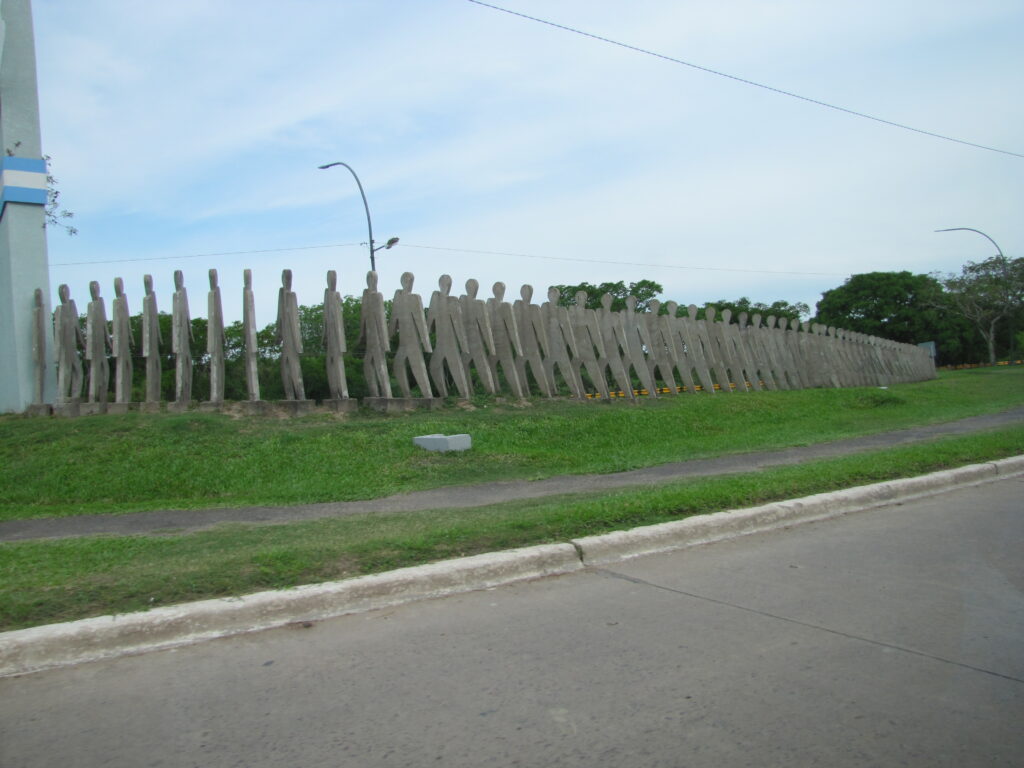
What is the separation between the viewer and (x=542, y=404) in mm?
14180

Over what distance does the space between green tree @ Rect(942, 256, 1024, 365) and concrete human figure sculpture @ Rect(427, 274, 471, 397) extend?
2156 inches

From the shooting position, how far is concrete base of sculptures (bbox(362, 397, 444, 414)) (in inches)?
492

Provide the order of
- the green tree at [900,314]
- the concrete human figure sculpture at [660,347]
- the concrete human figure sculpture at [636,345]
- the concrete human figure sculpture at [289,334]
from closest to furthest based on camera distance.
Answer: the concrete human figure sculpture at [289,334] < the concrete human figure sculpture at [636,345] < the concrete human figure sculpture at [660,347] < the green tree at [900,314]

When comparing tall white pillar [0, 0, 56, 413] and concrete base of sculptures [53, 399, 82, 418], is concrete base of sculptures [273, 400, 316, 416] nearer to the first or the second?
concrete base of sculptures [53, 399, 82, 418]

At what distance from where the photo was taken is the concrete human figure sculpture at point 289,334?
12.1 metres

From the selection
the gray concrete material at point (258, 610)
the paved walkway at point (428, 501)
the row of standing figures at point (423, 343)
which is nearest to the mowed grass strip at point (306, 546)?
the gray concrete material at point (258, 610)

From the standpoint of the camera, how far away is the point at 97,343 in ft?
43.7

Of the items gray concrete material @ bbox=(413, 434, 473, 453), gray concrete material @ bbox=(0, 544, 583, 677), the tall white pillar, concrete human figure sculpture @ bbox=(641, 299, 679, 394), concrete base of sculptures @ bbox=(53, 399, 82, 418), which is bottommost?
gray concrete material @ bbox=(0, 544, 583, 677)

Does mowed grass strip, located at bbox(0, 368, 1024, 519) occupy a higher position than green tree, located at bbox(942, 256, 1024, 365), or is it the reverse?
green tree, located at bbox(942, 256, 1024, 365)

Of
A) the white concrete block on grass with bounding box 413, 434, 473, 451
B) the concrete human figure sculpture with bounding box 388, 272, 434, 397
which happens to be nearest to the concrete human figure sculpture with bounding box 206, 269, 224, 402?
the concrete human figure sculpture with bounding box 388, 272, 434, 397

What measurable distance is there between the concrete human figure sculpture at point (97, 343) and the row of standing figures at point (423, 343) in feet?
0.05

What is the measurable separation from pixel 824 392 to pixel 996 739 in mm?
19616

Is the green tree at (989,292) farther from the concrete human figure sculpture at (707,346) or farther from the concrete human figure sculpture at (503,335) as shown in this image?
the concrete human figure sculpture at (503,335)

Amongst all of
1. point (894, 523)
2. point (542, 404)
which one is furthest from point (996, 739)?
point (542, 404)
